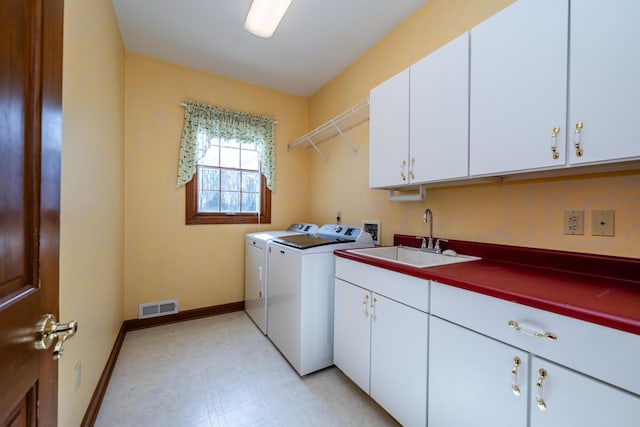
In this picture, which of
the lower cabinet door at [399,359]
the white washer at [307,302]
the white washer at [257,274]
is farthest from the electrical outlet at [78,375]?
the lower cabinet door at [399,359]

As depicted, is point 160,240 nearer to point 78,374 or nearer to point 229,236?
point 229,236

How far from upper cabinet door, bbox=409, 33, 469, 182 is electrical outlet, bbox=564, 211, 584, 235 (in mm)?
506

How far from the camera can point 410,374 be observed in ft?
4.34

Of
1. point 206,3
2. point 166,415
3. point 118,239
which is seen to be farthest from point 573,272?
point 118,239

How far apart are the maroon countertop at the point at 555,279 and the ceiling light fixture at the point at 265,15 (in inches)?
70.9

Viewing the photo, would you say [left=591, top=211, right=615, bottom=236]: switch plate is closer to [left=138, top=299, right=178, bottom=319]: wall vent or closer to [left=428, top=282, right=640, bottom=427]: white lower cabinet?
[left=428, top=282, right=640, bottom=427]: white lower cabinet

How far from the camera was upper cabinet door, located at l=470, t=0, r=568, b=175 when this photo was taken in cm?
104

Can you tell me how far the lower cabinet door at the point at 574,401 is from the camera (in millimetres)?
721

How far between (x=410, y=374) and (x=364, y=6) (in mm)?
2472

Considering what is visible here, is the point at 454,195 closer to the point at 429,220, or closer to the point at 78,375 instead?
the point at 429,220

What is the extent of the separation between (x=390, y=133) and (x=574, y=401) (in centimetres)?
153

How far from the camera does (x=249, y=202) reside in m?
3.21

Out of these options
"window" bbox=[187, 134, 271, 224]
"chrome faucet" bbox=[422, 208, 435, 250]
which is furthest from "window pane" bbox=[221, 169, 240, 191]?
"chrome faucet" bbox=[422, 208, 435, 250]

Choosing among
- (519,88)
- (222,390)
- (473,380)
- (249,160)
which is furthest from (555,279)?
(249,160)
